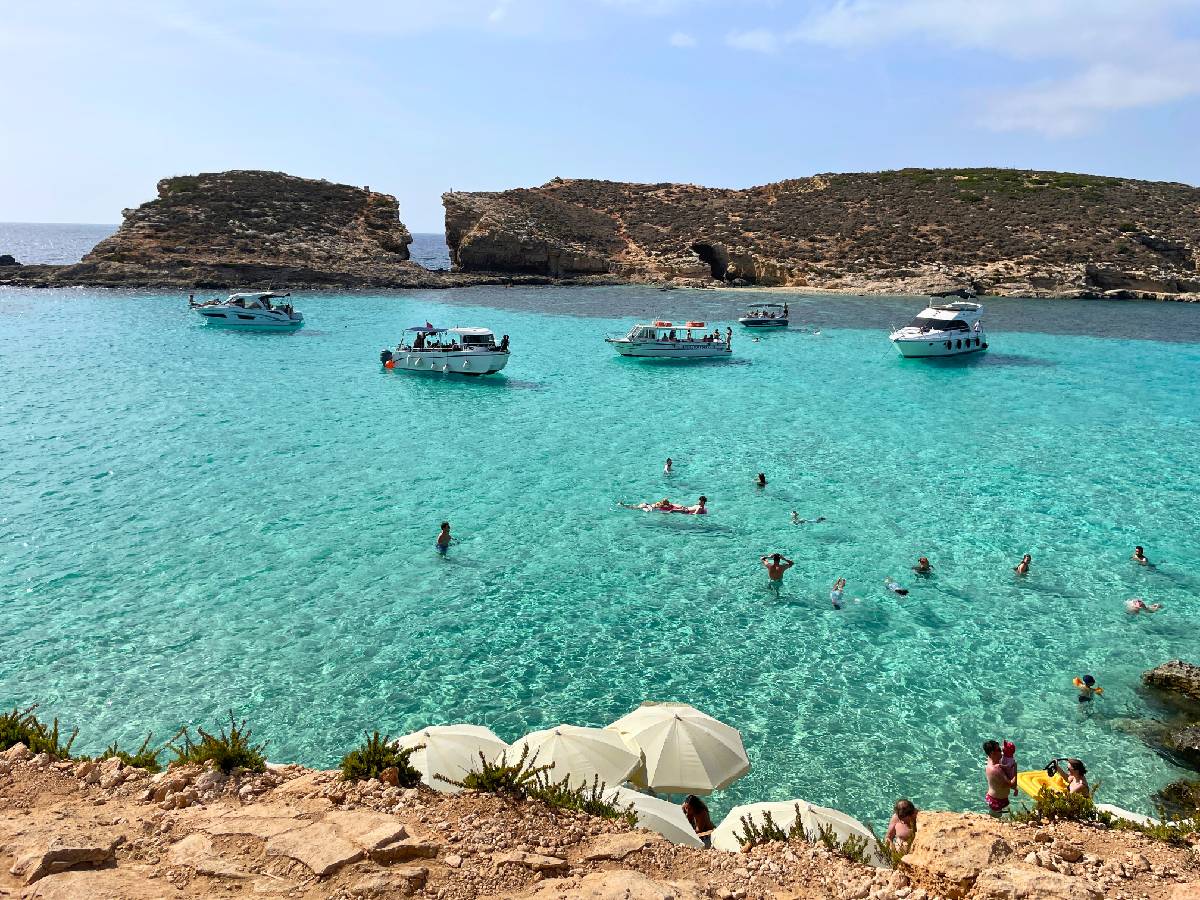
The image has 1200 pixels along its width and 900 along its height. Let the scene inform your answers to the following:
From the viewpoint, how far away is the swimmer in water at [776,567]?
17.9 m

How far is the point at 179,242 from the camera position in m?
82.2

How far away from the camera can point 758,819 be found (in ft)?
31.0

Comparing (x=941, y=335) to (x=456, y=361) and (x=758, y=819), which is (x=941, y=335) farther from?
(x=758, y=819)

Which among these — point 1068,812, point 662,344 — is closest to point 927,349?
point 662,344

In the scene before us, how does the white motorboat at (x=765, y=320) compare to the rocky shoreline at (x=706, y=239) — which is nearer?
the white motorboat at (x=765, y=320)

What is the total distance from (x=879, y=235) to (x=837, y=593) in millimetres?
87357

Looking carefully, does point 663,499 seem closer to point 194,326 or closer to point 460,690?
point 460,690

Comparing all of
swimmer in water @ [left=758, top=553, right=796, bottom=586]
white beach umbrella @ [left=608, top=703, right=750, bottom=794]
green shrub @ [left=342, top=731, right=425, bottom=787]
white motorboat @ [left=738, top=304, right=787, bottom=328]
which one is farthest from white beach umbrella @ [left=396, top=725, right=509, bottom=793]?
white motorboat @ [left=738, top=304, right=787, bottom=328]

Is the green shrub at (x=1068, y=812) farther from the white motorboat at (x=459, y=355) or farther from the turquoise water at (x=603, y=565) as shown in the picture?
the white motorboat at (x=459, y=355)

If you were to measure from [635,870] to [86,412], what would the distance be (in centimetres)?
3416

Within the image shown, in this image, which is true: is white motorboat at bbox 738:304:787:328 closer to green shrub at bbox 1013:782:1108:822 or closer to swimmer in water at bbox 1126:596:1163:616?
swimmer in water at bbox 1126:596:1163:616

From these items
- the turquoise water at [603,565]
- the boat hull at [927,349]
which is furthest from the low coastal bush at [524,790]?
the boat hull at [927,349]

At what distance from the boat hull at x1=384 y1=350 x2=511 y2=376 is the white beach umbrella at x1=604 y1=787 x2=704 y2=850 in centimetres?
3448

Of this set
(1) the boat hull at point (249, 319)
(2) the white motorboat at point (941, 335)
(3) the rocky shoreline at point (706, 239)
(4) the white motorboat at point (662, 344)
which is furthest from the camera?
(3) the rocky shoreline at point (706, 239)
